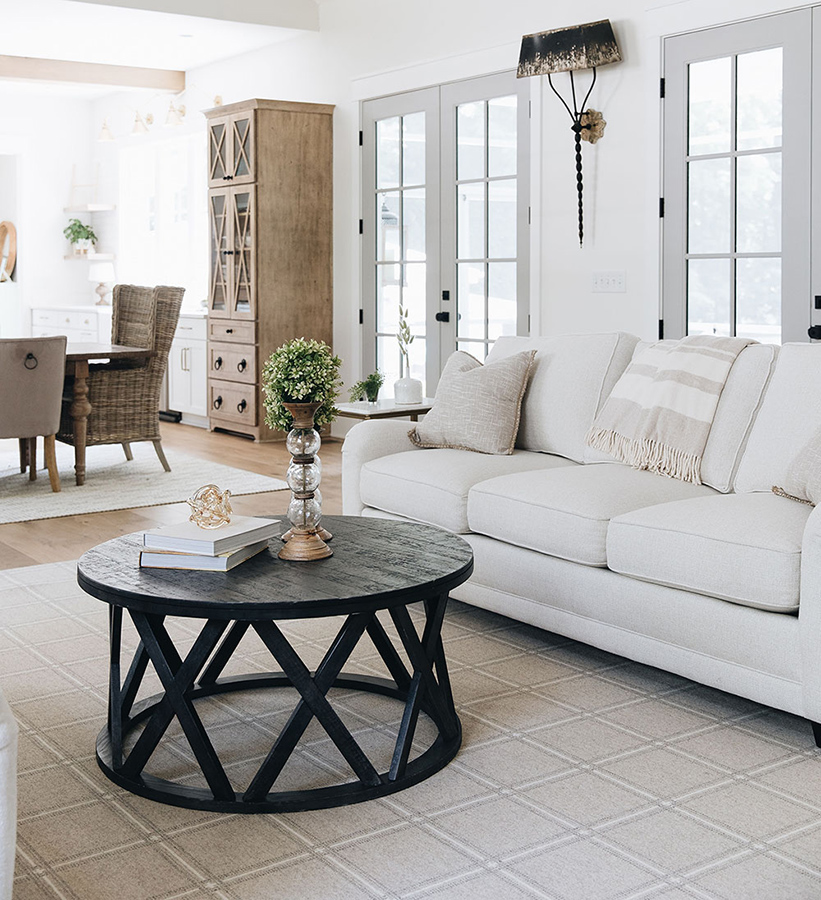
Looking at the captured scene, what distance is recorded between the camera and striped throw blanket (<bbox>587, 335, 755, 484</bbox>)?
3.37 meters

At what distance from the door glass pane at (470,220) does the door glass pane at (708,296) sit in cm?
149

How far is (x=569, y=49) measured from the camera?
5.39m

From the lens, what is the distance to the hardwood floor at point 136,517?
452 centimetres

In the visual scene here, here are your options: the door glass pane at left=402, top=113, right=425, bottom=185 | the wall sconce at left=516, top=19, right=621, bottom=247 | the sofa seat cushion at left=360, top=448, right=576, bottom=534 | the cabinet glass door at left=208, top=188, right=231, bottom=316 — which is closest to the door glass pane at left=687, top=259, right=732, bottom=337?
the wall sconce at left=516, top=19, right=621, bottom=247

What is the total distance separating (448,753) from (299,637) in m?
1.00

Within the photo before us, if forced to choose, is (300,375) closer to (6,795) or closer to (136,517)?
(6,795)

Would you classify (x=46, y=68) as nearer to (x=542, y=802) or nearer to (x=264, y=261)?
(x=264, y=261)

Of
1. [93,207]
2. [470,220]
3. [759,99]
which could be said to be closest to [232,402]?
[470,220]

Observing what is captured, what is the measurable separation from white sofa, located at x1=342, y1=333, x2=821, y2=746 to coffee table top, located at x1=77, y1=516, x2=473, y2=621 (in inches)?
19.3

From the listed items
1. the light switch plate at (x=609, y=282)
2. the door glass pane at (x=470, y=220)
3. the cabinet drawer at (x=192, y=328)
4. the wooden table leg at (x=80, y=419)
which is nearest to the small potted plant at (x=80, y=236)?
the cabinet drawer at (x=192, y=328)

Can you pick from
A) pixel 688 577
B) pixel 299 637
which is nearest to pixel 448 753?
pixel 688 577

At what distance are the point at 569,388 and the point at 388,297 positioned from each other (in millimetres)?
3376

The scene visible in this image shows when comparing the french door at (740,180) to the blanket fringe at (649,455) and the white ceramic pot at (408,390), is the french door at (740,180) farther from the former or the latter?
the blanket fringe at (649,455)

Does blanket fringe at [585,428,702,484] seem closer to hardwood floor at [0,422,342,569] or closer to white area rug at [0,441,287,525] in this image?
hardwood floor at [0,422,342,569]
